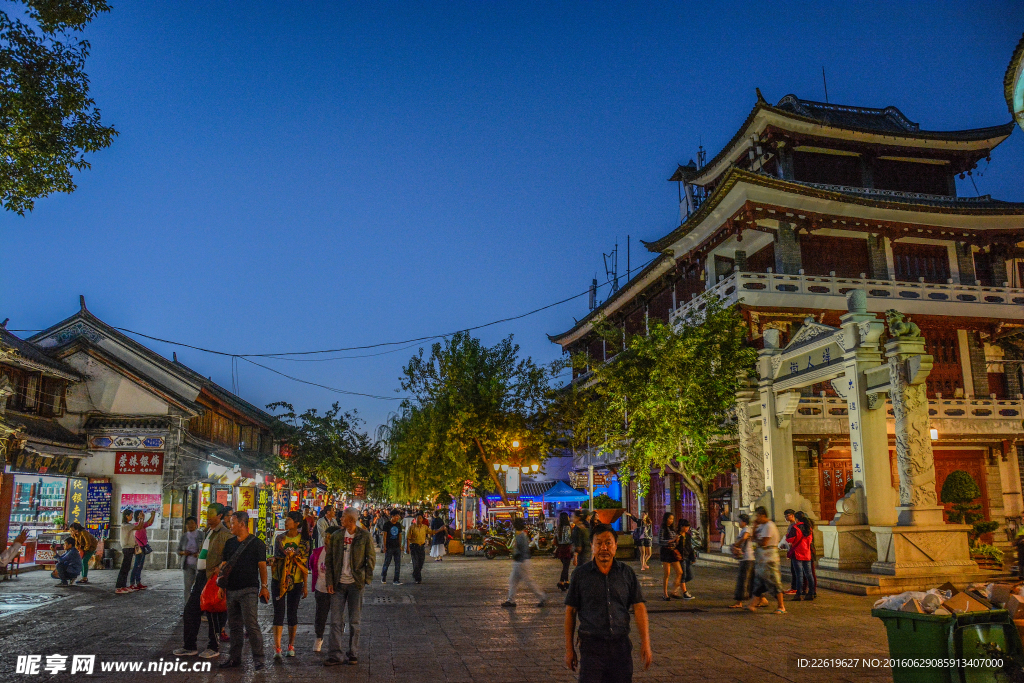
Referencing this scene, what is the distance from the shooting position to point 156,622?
11328 mm

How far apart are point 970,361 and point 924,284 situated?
13.3 feet

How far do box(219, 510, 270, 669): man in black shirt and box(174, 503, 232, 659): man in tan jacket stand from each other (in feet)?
0.77

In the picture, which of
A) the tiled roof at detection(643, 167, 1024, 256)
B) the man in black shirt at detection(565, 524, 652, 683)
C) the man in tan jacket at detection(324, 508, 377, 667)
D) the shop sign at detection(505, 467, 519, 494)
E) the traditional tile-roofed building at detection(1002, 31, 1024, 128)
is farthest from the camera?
the shop sign at detection(505, 467, 519, 494)

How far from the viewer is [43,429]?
1967 centimetres

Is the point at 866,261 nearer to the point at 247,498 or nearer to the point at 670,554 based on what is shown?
the point at 670,554

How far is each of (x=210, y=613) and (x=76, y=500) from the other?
50.3 feet

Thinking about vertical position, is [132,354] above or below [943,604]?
above

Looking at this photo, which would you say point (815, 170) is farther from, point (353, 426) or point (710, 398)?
point (353, 426)

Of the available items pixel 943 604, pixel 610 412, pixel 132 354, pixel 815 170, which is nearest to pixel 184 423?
pixel 132 354

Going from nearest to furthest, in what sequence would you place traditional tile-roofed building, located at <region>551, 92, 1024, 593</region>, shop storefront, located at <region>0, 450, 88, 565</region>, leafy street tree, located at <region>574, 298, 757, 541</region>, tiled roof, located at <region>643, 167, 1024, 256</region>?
shop storefront, located at <region>0, 450, 88, 565</region>
leafy street tree, located at <region>574, 298, 757, 541</region>
tiled roof, located at <region>643, 167, 1024, 256</region>
traditional tile-roofed building, located at <region>551, 92, 1024, 593</region>

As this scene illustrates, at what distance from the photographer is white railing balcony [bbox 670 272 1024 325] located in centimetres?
2412

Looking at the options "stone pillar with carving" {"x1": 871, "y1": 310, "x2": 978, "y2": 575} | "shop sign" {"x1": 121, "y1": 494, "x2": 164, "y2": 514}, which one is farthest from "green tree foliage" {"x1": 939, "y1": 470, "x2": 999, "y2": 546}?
"shop sign" {"x1": 121, "y1": 494, "x2": 164, "y2": 514}

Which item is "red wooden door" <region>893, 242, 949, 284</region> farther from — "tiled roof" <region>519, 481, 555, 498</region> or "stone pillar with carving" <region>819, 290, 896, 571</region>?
"tiled roof" <region>519, 481, 555, 498</region>

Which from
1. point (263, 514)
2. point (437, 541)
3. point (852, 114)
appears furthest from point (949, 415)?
point (263, 514)
